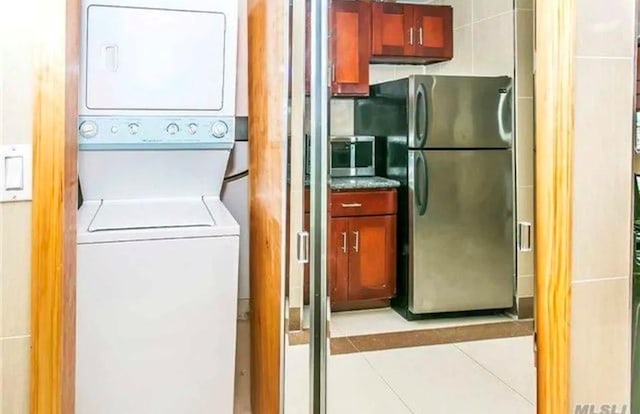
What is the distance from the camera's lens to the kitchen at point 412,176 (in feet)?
9.00

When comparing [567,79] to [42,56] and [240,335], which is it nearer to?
[42,56]

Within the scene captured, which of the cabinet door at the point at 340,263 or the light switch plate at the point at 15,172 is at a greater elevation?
the light switch plate at the point at 15,172

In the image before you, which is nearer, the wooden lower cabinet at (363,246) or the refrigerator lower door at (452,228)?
the refrigerator lower door at (452,228)

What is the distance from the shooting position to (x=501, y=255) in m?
2.56

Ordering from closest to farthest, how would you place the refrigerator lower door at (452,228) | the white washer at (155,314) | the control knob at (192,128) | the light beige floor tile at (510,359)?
the light beige floor tile at (510,359), the white washer at (155,314), the control knob at (192,128), the refrigerator lower door at (452,228)

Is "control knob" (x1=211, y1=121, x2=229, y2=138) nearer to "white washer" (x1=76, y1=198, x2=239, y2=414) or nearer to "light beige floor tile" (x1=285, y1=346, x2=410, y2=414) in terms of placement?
"white washer" (x1=76, y1=198, x2=239, y2=414)

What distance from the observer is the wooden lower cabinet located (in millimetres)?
2969

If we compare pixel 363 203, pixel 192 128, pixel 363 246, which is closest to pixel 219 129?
pixel 192 128

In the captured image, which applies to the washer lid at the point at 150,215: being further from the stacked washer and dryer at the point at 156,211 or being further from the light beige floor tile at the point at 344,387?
the light beige floor tile at the point at 344,387

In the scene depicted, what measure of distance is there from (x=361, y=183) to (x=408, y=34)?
87cm

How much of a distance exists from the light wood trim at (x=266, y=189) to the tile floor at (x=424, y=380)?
176 millimetres

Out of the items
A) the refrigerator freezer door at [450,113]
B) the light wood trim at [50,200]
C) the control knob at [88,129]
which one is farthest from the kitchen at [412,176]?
the light wood trim at [50,200]

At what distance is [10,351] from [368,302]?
2125mm

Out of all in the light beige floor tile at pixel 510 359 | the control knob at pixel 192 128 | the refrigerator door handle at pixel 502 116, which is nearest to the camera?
the light beige floor tile at pixel 510 359
